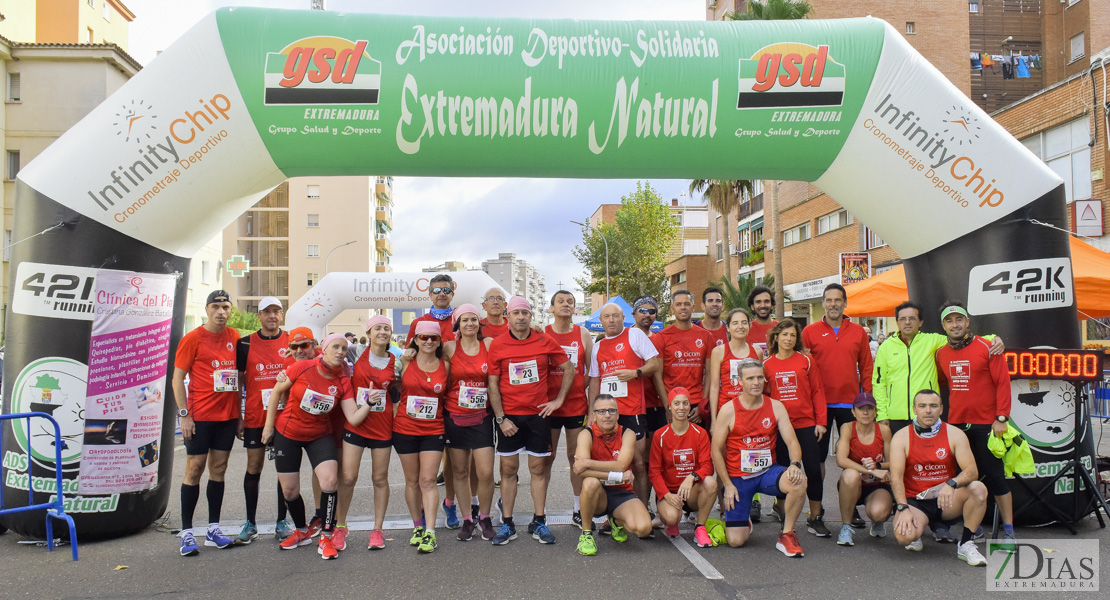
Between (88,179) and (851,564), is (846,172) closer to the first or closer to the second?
(851,564)

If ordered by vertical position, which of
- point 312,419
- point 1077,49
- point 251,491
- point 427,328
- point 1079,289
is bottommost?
point 251,491

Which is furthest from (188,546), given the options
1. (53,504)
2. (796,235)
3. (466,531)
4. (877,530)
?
(796,235)

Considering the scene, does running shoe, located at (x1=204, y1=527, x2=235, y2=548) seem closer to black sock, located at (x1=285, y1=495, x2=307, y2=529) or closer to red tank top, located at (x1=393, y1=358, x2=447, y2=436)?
black sock, located at (x1=285, y1=495, x2=307, y2=529)

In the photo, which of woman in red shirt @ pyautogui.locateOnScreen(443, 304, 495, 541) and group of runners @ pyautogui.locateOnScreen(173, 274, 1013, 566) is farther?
woman in red shirt @ pyautogui.locateOnScreen(443, 304, 495, 541)

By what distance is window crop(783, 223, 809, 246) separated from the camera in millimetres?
29094

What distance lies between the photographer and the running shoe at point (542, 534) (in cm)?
538

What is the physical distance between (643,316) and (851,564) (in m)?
2.56

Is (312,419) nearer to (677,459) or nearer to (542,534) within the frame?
(542,534)

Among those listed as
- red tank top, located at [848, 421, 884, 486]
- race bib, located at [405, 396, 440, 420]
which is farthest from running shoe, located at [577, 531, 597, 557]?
red tank top, located at [848, 421, 884, 486]

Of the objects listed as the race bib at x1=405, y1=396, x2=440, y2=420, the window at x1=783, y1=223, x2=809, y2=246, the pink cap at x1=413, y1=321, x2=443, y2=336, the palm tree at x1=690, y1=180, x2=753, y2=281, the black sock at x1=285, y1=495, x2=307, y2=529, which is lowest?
the black sock at x1=285, y1=495, x2=307, y2=529

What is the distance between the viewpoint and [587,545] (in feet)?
17.0

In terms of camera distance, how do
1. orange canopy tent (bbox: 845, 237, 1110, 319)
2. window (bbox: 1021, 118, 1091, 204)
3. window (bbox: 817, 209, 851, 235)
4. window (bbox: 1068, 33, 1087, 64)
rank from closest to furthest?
orange canopy tent (bbox: 845, 237, 1110, 319)
window (bbox: 1021, 118, 1091, 204)
window (bbox: 817, 209, 851, 235)
window (bbox: 1068, 33, 1087, 64)

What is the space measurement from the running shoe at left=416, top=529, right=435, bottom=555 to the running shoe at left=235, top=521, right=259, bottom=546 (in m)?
1.33

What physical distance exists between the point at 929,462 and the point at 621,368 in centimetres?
226
